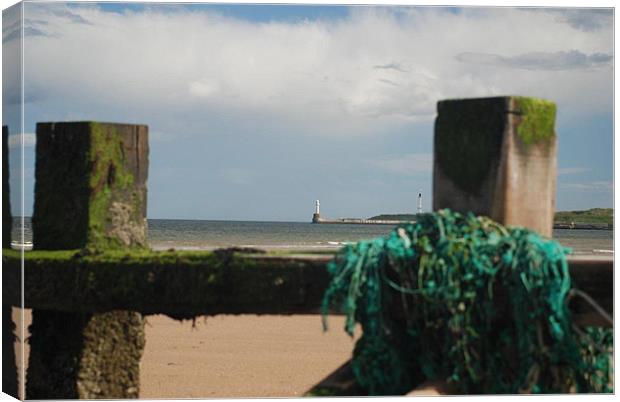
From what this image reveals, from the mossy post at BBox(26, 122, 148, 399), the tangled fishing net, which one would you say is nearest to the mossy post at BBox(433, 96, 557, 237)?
the tangled fishing net

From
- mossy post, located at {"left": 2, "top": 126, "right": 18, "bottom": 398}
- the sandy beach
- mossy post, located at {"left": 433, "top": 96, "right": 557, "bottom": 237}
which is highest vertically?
mossy post, located at {"left": 433, "top": 96, "right": 557, "bottom": 237}

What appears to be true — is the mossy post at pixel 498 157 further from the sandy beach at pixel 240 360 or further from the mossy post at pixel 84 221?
the sandy beach at pixel 240 360

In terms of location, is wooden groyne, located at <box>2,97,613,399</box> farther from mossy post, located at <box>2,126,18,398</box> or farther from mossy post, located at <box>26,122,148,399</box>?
mossy post, located at <box>2,126,18,398</box>

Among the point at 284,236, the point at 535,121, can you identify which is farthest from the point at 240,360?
the point at 284,236

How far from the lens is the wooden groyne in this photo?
16.0 ft

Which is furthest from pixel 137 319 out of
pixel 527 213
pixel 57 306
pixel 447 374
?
pixel 527 213

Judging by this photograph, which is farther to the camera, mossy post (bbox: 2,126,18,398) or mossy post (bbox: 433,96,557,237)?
mossy post (bbox: 2,126,18,398)

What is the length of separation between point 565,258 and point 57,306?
9.22ft

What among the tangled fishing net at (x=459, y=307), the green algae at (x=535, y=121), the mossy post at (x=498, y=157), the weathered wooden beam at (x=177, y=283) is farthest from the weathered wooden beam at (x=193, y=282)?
the green algae at (x=535, y=121)

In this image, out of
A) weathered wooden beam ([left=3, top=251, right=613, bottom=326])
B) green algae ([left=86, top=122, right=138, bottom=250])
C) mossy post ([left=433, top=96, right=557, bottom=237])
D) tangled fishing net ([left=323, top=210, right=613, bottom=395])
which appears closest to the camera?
tangled fishing net ([left=323, top=210, right=613, bottom=395])

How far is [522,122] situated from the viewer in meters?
4.98

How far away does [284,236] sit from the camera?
38625 mm

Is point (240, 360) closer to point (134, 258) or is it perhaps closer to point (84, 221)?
point (84, 221)

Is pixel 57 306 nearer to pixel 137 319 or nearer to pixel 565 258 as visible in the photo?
pixel 137 319
